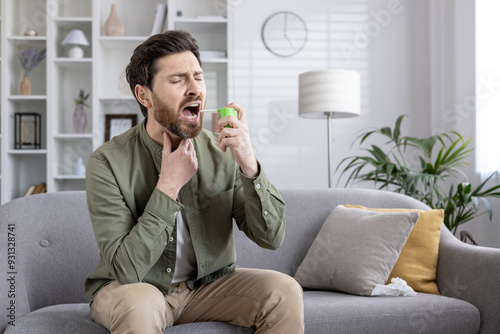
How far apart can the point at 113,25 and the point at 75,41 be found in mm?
310

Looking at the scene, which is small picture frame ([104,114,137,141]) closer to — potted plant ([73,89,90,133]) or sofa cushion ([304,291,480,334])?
potted plant ([73,89,90,133])

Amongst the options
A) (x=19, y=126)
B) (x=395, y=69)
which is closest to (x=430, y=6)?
(x=395, y=69)

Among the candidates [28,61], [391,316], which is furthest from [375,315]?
[28,61]

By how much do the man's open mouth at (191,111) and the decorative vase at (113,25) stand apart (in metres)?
2.86

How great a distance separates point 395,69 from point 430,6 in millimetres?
535

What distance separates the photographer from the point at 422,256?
2090 millimetres

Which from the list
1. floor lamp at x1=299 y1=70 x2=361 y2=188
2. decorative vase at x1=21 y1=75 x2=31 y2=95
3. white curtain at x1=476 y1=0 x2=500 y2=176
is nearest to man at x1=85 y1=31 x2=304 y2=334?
floor lamp at x1=299 y1=70 x2=361 y2=188

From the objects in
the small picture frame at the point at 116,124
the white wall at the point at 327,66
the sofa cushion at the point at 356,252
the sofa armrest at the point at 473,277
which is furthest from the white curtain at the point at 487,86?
the small picture frame at the point at 116,124

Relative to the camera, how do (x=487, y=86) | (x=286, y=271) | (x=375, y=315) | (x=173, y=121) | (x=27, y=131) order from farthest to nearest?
(x=27, y=131), (x=487, y=86), (x=286, y=271), (x=375, y=315), (x=173, y=121)

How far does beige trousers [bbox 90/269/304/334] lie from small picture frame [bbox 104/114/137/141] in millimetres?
2887

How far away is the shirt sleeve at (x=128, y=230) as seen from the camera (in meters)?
1.40

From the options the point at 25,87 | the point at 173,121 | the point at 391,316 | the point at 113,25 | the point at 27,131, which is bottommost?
the point at 391,316

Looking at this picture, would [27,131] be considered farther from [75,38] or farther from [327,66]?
[327,66]

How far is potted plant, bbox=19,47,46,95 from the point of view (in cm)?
417
